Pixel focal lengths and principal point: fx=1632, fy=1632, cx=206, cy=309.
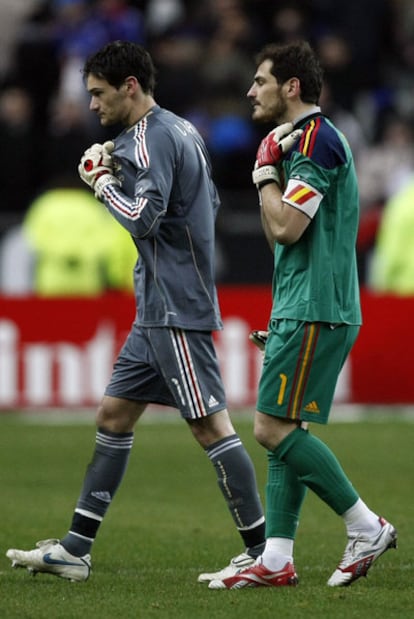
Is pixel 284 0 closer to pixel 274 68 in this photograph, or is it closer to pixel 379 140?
→ pixel 379 140

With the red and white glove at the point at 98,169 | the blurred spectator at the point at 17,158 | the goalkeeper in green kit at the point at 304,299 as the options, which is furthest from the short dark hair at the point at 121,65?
the blurred spectator at the point at 17,158

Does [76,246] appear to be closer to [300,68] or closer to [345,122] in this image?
[345,122]

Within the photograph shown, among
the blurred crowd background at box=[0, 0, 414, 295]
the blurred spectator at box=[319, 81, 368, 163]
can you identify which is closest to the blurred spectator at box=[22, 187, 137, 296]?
the blurred crowd background at box=[0, 0, 414, 295]

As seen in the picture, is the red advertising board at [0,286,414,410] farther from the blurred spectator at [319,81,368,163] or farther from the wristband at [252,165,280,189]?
Result: the wristband at [252,165,280,189]

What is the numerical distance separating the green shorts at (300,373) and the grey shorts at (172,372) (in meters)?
0.44

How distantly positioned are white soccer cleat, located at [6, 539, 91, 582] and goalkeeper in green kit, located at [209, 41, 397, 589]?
79cm

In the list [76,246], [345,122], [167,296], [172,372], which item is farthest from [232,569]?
[345,122]

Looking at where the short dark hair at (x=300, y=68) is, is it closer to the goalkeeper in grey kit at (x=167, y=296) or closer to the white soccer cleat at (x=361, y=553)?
the goalkeeper in grey kit at (x=167, y=296)

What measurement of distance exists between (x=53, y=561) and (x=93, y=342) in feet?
22.9

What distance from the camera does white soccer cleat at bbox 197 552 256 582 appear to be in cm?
716

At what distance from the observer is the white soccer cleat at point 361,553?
6.83 meters

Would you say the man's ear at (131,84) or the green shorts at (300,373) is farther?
the man's ear at (131,84)

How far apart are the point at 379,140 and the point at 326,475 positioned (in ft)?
39.4

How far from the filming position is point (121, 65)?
23.9 feet
